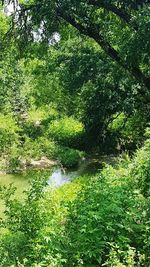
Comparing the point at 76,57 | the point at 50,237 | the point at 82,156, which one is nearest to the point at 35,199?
the point at 50,237

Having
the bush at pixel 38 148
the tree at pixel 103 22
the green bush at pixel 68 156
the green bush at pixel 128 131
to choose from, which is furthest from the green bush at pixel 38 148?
the tree at pixel 103 22

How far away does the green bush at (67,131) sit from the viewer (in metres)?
33.2

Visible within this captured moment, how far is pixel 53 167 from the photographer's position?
28.2 m

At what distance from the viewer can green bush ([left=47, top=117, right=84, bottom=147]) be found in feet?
109

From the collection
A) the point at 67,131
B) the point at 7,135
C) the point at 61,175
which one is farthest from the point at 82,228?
the point at 67,131

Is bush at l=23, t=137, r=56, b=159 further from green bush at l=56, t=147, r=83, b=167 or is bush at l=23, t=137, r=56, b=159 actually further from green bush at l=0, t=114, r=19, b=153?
green bush at l=0, t=114, r=19, b=153

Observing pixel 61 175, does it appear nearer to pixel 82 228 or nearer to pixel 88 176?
pixel 88 176

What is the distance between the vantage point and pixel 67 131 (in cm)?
3441

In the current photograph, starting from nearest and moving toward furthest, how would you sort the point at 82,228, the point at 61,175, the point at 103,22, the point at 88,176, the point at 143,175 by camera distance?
the point at 82,228 → the point at 143,175 → the point at 103,22 → the point at 88,176 → the point at 61,175

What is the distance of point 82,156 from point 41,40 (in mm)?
17405

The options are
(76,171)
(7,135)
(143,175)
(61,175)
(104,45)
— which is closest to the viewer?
(143,175)

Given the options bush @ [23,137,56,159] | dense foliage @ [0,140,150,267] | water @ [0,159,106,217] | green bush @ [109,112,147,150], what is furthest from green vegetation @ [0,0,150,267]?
bush @ [23,137,56,159]

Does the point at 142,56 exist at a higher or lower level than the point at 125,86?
lower

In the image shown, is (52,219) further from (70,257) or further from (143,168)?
(143,168)
